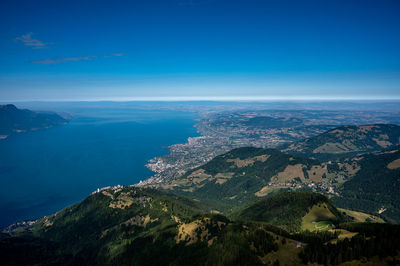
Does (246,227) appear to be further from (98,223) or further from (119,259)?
(98,223)

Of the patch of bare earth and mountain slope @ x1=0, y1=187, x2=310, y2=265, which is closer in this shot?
mountain slope @ x1=0, y1=187, x2=310, y2=265

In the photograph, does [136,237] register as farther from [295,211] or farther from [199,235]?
[295,211]

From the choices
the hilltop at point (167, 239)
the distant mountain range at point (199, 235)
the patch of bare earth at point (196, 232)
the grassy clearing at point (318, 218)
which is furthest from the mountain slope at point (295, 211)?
the patch of bare earth at point (196, 232)

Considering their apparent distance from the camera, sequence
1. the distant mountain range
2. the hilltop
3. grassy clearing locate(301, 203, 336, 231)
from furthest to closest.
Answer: grassy clearing locate(301, 203, 336, 231)
the distant mountain range
the hilltop

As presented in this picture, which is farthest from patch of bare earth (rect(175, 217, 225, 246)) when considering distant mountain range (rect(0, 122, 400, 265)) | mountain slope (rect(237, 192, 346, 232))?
mountain slope (rect(237, 192, 346, 232))

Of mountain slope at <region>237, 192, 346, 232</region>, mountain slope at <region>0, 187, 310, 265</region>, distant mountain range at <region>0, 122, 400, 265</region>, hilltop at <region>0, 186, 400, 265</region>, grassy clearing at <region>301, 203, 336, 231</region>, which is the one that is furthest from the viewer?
mountain slope at <region>237, 192, 346, 232</region>

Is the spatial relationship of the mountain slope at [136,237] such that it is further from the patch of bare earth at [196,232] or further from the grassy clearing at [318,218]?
the grassy clearing at [318,218]

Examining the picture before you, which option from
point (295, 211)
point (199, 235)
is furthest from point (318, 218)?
point (199, 235)

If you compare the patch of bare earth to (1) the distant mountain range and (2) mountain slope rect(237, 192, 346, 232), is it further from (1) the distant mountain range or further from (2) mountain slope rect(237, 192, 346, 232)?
(2) mountain slope rect(237, 192, 346, 232)

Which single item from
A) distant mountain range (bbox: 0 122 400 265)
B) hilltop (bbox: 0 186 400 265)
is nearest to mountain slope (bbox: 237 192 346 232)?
distant mountain range (bbox: 0 122 400 265)

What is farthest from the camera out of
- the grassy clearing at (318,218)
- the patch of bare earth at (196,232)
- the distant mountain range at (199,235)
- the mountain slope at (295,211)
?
the mountain slope at (295,211)

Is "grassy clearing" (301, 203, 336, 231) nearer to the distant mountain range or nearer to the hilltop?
the distant mountain range
